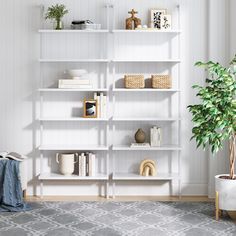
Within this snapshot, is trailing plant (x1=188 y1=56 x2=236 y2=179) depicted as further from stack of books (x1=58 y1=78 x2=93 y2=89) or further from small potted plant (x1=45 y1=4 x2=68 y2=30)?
small potted plant (x1=45 y1=4 x2=68 y2=30)

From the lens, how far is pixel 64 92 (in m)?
5.24

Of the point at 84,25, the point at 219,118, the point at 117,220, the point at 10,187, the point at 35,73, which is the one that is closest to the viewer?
the point at 219,118

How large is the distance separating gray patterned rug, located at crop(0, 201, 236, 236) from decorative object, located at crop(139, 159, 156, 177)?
1.16ft

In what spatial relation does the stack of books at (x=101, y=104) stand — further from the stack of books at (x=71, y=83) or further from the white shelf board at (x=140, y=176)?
the white shelf board at (x=140, y=176)

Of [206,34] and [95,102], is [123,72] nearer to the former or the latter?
[95,102]

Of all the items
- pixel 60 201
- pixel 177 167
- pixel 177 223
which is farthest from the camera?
pixel 177 167

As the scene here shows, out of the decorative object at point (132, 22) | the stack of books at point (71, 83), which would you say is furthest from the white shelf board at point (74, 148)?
the decorative object at point (132, 22)

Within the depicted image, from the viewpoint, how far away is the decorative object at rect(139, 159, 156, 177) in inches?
203

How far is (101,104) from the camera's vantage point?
5133 mm

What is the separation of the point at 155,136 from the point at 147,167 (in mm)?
353

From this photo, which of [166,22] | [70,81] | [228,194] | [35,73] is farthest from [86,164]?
[166,22]

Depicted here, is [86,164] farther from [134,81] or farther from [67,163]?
[134,81]

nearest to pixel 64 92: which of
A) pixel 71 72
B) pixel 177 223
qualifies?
pixel 71 72

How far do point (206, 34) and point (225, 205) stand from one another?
1.98 metres
